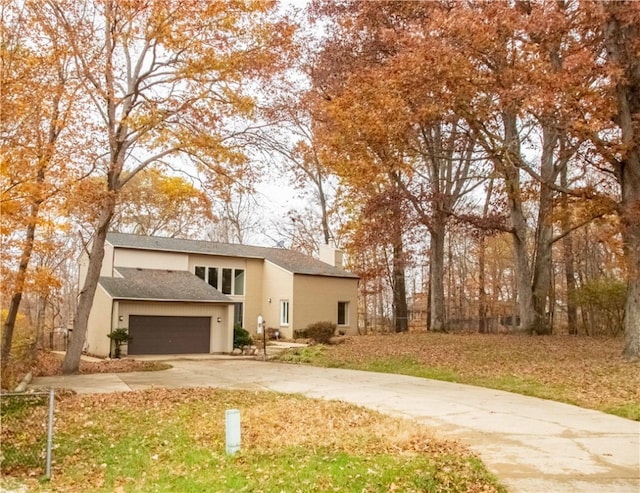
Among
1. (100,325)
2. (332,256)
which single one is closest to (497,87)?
(100,325)

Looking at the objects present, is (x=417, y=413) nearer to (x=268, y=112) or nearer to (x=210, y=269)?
(x=268, y=112)

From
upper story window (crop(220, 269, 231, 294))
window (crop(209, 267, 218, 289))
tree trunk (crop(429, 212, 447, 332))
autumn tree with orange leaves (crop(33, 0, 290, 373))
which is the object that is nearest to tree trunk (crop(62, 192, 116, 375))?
autumn tree with orange leaves (crop(33, 0, 290, 373))

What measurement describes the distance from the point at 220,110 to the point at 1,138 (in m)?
6.18

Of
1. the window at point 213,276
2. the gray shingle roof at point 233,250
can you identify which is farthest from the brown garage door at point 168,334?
the window at point 213,276

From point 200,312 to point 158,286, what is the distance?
2.19 m

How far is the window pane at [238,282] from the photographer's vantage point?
30078mm

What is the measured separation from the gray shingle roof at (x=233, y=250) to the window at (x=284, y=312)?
1.75 meters

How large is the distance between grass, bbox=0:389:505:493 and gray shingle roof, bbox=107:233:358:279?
18.7 metres

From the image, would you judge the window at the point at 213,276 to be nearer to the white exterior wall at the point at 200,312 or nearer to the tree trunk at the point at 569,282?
the white exterior wall at the point at 200,312

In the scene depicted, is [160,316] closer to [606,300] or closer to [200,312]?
[200,312]

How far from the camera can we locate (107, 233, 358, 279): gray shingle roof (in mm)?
26844

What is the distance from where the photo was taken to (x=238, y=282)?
99.2ft

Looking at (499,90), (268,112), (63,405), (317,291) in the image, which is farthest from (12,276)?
(317,291)

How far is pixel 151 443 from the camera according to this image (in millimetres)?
6883
